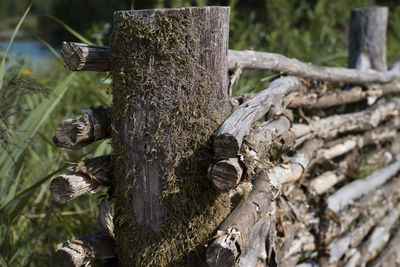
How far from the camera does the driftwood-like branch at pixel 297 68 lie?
1.72 meters

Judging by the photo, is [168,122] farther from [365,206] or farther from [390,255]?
[390,255]

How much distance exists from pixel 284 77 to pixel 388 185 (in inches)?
70.2

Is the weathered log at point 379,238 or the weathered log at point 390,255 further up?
the weathered log at point 379,238

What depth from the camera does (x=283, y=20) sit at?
5.20 meters

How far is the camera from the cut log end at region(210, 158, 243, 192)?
4.12 ft

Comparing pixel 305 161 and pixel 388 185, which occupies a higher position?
pixel 305 161

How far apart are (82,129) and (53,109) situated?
4.49ft

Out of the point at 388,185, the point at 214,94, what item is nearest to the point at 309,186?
the point at 214,94

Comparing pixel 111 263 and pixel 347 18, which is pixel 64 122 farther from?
pixel 347 18

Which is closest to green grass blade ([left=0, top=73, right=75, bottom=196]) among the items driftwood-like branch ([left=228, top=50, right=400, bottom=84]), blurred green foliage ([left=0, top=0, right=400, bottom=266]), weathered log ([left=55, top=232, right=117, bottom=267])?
blurred green foliage ([left=0, top=0, right=400, bottom=266])

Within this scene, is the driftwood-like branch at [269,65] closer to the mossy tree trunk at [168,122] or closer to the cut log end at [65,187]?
the mossy tree trunk at [168,122]

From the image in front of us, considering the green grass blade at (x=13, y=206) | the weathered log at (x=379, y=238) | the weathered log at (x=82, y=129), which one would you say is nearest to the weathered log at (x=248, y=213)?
the weathered log at (x=82, y=129)

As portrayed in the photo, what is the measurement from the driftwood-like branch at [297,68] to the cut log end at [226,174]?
19.5 inches

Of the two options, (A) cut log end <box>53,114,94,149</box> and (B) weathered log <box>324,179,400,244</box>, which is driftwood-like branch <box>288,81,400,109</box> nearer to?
(B) weathered log <box>324,179,400,244</box>
